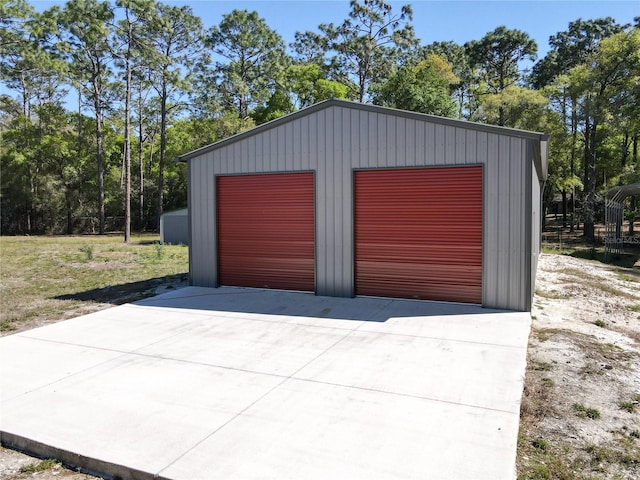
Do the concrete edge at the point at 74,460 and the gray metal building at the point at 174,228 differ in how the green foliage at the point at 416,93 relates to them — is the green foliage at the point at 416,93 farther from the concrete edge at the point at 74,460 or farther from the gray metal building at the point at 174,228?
the concrete edge at the point at 74,460

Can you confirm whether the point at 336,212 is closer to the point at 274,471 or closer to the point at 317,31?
the point at 274,471

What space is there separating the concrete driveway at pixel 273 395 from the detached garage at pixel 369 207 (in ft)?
3.67

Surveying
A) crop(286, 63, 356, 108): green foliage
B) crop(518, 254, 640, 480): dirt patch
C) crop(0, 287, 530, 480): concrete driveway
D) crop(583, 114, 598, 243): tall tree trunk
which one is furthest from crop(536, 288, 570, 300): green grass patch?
crop(286, 63, 356, 108): green foliage

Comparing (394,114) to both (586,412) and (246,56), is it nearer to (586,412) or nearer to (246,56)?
(586,412)

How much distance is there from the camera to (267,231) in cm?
917

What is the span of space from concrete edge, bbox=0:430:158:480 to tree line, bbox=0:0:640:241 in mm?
23482

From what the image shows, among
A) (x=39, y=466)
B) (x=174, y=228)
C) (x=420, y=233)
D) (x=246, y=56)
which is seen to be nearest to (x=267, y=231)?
(x=420, y=233)

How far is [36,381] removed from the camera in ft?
14.7

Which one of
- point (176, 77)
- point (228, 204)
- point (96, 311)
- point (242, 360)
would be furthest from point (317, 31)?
point (242, 360)

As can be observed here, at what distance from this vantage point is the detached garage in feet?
23.9

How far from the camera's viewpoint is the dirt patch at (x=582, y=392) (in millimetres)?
3141

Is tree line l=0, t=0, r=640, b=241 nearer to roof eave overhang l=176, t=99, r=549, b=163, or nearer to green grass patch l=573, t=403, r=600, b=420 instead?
roof eave overhang l=176, t=99, r=549, b=163

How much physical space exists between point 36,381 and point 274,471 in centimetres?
→ 287

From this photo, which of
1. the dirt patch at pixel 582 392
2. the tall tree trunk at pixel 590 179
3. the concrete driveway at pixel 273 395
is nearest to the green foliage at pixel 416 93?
the tall tree trunk at pixel 590 179
